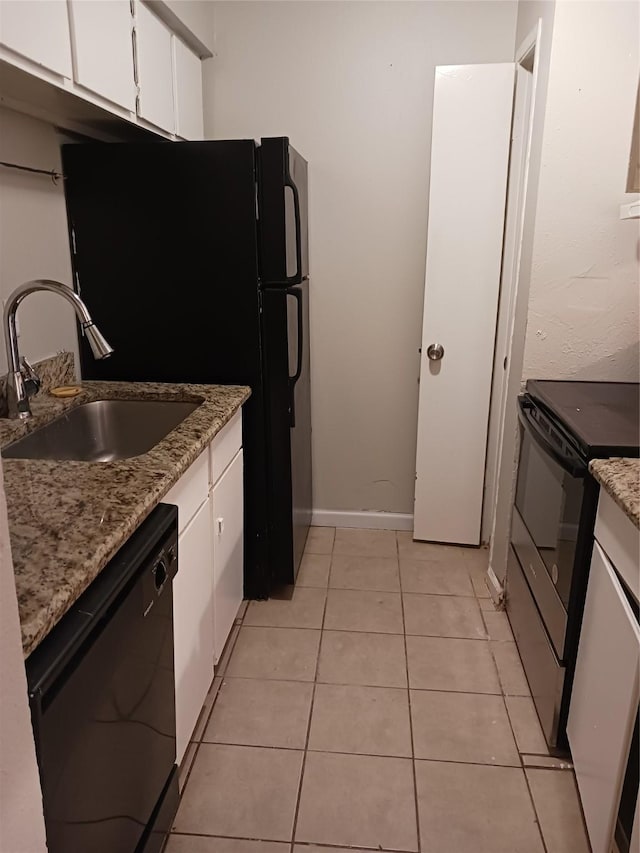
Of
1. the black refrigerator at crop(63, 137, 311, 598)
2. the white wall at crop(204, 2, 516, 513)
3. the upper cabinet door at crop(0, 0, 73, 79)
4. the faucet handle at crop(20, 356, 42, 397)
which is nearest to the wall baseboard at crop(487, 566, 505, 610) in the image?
the white wall at crop(204, 2, 516, 513)

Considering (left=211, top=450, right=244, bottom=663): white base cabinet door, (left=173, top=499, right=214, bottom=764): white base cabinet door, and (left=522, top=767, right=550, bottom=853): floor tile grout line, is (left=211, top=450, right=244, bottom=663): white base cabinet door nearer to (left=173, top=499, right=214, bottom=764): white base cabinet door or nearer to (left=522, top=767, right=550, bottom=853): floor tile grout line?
(left=173, top=499, right=214, bottom=764): white base cabinet door

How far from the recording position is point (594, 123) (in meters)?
2.05

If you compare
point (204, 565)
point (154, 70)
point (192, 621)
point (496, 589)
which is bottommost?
point (496, 589)

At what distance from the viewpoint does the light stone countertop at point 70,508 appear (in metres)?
0.99

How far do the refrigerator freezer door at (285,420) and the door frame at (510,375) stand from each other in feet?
2.71

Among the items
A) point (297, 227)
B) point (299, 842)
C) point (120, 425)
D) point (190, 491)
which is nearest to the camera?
point (299, 842)

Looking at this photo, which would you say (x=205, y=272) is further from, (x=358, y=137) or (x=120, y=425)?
(x=358, y=137)

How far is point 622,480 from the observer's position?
57.0 inches

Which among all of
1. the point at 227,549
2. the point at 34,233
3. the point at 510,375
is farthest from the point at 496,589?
the point at 34,233

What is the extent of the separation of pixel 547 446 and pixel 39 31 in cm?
168

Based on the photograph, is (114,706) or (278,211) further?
(278,211)

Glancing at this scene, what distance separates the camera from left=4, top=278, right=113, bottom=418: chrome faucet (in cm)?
169

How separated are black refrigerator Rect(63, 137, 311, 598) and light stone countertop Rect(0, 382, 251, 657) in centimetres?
46

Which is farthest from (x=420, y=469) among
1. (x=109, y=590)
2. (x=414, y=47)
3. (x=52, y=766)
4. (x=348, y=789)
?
(x=52, y=766)
